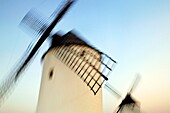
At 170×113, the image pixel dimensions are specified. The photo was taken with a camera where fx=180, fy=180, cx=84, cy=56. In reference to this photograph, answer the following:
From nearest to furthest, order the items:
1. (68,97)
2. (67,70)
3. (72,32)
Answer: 1. (68,97)
2. (67,70)
3. (72,32)

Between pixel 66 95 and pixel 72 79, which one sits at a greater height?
pixel 72 79

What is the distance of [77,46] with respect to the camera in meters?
5.69

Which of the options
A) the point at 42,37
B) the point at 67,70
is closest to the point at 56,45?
the point at 42,37

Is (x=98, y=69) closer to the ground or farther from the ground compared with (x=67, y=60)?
farther from the ground

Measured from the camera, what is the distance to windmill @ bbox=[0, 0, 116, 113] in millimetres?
4898

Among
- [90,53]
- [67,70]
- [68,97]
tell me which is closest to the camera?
[68,97]

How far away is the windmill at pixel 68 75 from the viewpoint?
490cm

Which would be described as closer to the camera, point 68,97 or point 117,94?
point 68,97

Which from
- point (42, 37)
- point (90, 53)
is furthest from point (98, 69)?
point (42, 37)

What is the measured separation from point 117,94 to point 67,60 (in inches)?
98.3

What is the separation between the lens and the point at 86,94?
505cm

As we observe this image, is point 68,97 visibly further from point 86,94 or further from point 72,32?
point 72,32

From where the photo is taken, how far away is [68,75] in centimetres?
511

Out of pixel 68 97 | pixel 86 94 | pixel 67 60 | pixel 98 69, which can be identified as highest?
pixel 98 69
